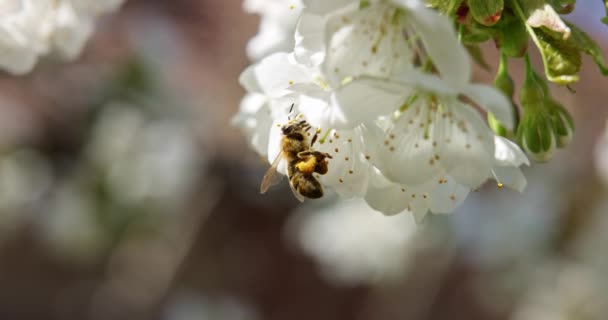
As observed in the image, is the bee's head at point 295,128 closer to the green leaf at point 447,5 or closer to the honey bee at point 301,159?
the honey bee at point 301,159

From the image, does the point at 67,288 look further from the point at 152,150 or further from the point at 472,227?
the point at 472,227

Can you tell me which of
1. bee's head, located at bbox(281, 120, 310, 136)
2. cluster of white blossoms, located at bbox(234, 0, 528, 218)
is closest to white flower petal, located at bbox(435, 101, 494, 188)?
cluster of white blossoms, located at bbox(234, 0, 528, 218)

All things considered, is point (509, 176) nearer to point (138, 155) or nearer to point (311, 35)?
point (311, 35)

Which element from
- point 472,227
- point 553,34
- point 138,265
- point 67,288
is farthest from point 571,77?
point 67,288

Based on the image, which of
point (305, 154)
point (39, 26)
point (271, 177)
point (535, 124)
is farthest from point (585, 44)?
point (39, 26)

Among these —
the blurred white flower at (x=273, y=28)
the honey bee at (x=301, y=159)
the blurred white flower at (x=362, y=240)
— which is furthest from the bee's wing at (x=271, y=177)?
the blurred white flower at (x=362, y=240)
